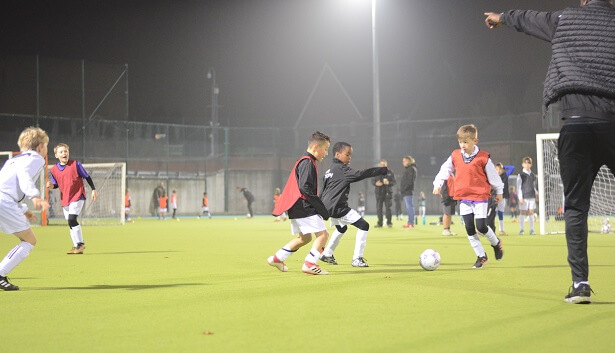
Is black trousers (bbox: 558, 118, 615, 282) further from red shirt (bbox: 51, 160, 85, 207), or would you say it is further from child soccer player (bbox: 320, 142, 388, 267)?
red shirt (bbox: 51, 160, 85, 207)

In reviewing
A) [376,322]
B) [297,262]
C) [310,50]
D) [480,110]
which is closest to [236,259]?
[297,262]

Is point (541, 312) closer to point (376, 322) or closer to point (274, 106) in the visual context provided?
point (376, 322)

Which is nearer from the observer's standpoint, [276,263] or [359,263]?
[276,263]

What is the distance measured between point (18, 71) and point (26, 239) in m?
32.6

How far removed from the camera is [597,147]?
238 inches

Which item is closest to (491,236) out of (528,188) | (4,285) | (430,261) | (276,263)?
(430,261)

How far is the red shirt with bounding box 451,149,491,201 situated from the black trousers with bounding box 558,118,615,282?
13.1 feet

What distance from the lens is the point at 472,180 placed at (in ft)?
33.5

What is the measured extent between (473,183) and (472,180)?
5 centimetres

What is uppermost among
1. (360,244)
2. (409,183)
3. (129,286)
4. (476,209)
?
(409,183)

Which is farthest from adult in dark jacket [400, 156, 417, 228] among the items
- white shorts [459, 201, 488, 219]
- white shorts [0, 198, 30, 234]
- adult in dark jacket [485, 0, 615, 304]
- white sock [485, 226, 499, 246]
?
adult in dark jacket [485, 0, 615, 304]

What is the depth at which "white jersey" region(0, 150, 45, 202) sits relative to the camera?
766 centimetres

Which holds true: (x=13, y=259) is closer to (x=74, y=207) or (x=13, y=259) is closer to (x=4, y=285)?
(x=4, y=285)

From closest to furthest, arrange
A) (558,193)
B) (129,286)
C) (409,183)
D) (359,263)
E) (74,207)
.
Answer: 1. (129,286)
2. (359,263)
3. (74,207)
4. (558,193)
5. (409,183)
